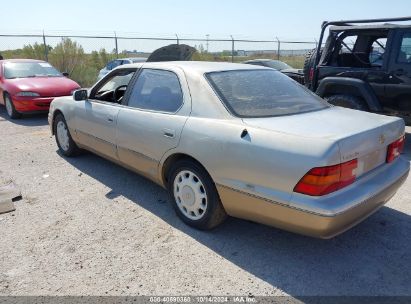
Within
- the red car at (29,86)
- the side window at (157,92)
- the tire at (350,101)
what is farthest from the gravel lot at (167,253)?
the red car at (29,86)

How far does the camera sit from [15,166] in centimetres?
542

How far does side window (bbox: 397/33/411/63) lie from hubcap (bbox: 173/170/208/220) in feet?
14.4

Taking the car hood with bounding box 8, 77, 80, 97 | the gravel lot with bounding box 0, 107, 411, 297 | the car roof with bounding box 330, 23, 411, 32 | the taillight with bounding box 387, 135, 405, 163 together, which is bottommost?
the gravel lot with bounding box 0, 107, 411, 297

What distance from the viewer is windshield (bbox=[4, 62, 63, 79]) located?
937 cm

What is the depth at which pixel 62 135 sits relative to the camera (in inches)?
223

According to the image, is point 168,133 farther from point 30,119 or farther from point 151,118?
point 30,119

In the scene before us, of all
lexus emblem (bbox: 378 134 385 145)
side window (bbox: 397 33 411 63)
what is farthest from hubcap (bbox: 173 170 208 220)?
side window (bbox: 397 33 411 63)

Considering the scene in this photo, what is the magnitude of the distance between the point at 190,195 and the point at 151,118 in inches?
34.6

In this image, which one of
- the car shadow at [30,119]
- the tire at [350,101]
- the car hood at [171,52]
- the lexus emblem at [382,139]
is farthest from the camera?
the car hood at [171,52]

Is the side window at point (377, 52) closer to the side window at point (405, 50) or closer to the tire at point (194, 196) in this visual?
the side window at point (405, 50)

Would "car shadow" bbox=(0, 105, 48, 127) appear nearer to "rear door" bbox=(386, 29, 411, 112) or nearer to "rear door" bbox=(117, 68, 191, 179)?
"rear door" bbox=(117, 68, 191, 179)

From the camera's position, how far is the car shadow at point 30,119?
8.44 metres

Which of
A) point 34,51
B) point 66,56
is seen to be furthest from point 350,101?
point 34,51

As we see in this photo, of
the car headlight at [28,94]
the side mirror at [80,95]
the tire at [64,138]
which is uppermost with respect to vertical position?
the side mirror at [80,95]
